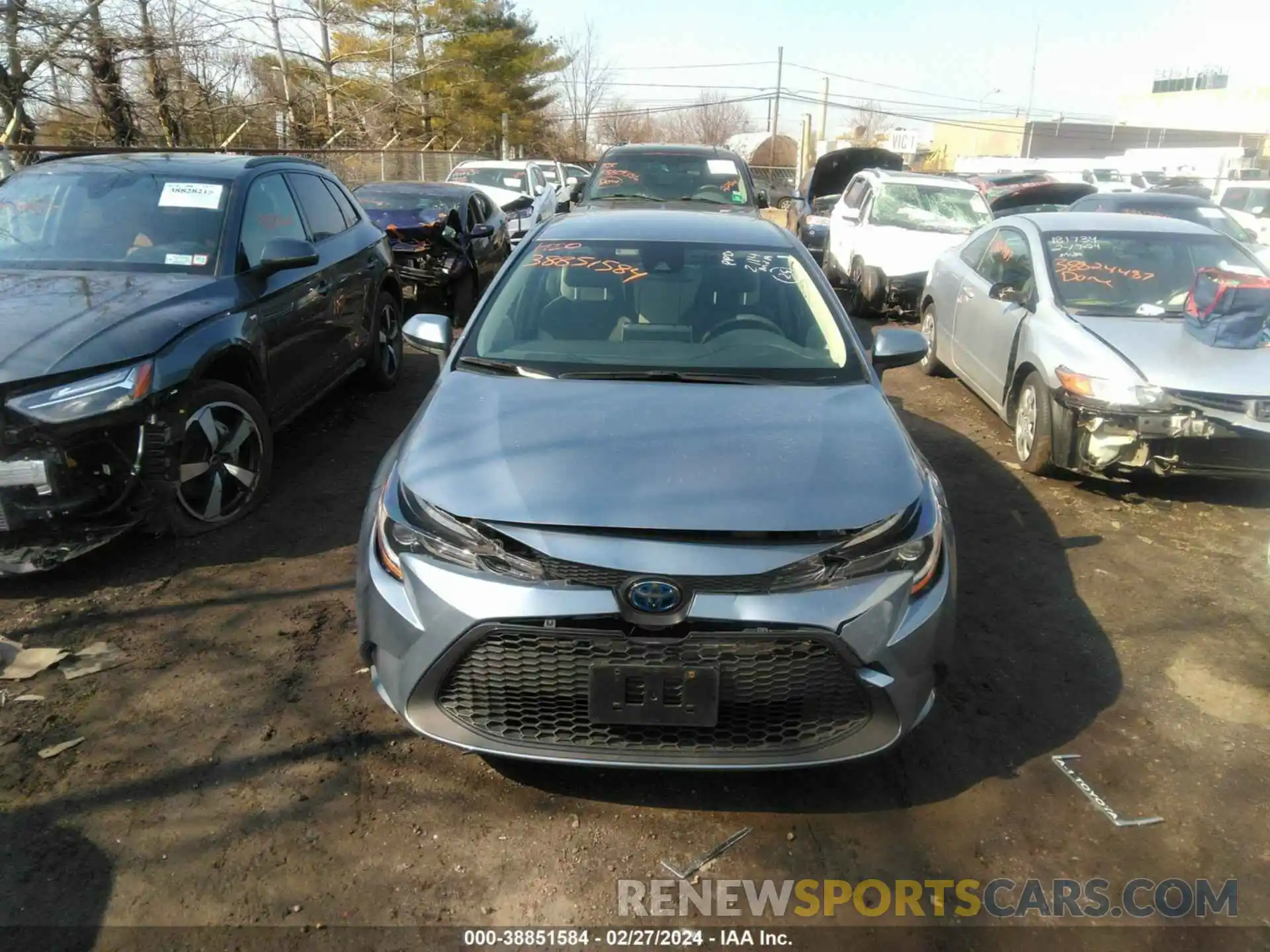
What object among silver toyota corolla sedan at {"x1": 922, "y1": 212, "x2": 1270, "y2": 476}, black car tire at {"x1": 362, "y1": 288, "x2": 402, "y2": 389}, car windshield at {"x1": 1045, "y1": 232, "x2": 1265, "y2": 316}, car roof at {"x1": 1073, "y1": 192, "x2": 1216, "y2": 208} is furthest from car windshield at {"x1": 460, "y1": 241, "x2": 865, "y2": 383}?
car roof at {"x1": 1073, "y1": 192, "x2": 1216, "y2": 208}

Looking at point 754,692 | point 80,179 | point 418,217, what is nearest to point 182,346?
point 80,179

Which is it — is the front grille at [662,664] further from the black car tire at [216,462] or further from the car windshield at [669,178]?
the car windshield at [669,178]

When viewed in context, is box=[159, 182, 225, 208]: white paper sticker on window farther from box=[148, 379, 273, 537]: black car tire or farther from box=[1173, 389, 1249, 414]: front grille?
box=[1173, 389, 1249, 414]: front grille

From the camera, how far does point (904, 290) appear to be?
35.1 ft

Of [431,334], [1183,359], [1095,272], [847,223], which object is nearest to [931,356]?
[1095,272]

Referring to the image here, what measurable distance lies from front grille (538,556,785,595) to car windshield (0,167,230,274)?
341cm

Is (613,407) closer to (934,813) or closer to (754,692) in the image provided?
(754,692)

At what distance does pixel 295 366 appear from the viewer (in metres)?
5.52

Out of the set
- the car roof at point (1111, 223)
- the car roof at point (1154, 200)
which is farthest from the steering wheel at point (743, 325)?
the car roof at point (1154, 200)

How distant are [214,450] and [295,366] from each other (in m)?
1.05

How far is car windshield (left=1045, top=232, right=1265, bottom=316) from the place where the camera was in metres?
6.00

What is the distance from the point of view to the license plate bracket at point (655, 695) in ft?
8.24

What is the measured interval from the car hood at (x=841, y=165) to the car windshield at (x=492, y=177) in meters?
5.77

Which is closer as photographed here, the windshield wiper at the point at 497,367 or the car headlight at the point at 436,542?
the car headlight at the point at 436,542
